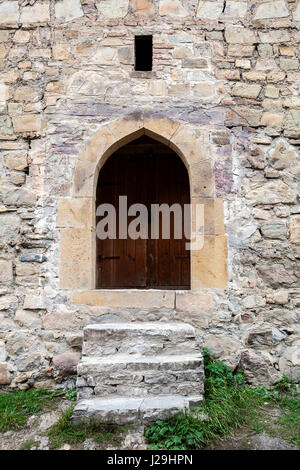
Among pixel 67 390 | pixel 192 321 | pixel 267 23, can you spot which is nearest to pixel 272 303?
pixel 192 321

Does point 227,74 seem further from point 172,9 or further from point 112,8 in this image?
point 112,8

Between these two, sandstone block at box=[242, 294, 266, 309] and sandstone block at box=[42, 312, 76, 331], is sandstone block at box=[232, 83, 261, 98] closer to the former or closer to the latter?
sandstone block at box=[242, 294, 266, 309]

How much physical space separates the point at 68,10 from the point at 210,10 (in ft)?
4.65

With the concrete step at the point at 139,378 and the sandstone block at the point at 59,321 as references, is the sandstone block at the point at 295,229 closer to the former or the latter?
the concrete step at the point at 139,378

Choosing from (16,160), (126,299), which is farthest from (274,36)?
(126,299)

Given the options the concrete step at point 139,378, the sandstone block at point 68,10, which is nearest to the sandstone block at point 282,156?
the concrete step at point 139,378

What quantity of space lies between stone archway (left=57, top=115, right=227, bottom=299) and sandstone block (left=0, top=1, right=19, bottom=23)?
1.48m

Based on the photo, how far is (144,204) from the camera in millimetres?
4656

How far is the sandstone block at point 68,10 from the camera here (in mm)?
3352


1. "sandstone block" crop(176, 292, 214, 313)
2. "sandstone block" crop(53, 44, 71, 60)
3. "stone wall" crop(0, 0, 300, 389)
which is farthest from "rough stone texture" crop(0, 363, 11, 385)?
"sandstone block" crop(53, 44, 71, 60)

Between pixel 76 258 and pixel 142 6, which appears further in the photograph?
pixel 142 6

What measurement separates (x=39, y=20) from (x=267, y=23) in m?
2.27

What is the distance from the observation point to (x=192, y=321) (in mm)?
3057
